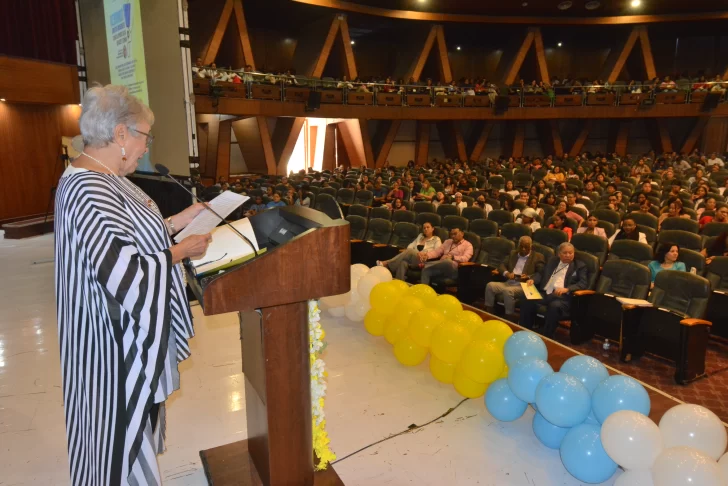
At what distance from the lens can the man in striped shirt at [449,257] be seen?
5.71 metres

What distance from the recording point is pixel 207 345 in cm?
390

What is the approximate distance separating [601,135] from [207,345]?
901 inches

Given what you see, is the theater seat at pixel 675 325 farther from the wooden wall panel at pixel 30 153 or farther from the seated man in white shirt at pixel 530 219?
the wooden wall panel at pixel 30 153

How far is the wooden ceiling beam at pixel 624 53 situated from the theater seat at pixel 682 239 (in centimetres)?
1690

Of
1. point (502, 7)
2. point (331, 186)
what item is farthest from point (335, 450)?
point (502, 7)

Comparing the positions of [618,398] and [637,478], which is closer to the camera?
[637,478]

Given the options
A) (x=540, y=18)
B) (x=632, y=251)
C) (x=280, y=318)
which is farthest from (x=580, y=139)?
(x=280, y=318)

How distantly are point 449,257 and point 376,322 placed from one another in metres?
2.05

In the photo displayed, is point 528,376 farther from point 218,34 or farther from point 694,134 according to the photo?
point 694,134

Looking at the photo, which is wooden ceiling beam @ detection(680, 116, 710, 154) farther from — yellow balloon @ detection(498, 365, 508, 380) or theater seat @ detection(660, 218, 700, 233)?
yellow balloon @ detection(498, 365, 508, 380)

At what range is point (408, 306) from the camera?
3727 millimetres

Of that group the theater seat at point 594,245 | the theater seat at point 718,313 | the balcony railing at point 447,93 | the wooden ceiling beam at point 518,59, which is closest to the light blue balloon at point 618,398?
the theater seat at point 718,313

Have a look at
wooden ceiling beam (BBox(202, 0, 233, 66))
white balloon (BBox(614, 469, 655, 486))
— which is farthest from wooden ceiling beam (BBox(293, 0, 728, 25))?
white balloon (BBox(614, 469, 655, 486))

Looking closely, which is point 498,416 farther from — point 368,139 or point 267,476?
point 368,139
